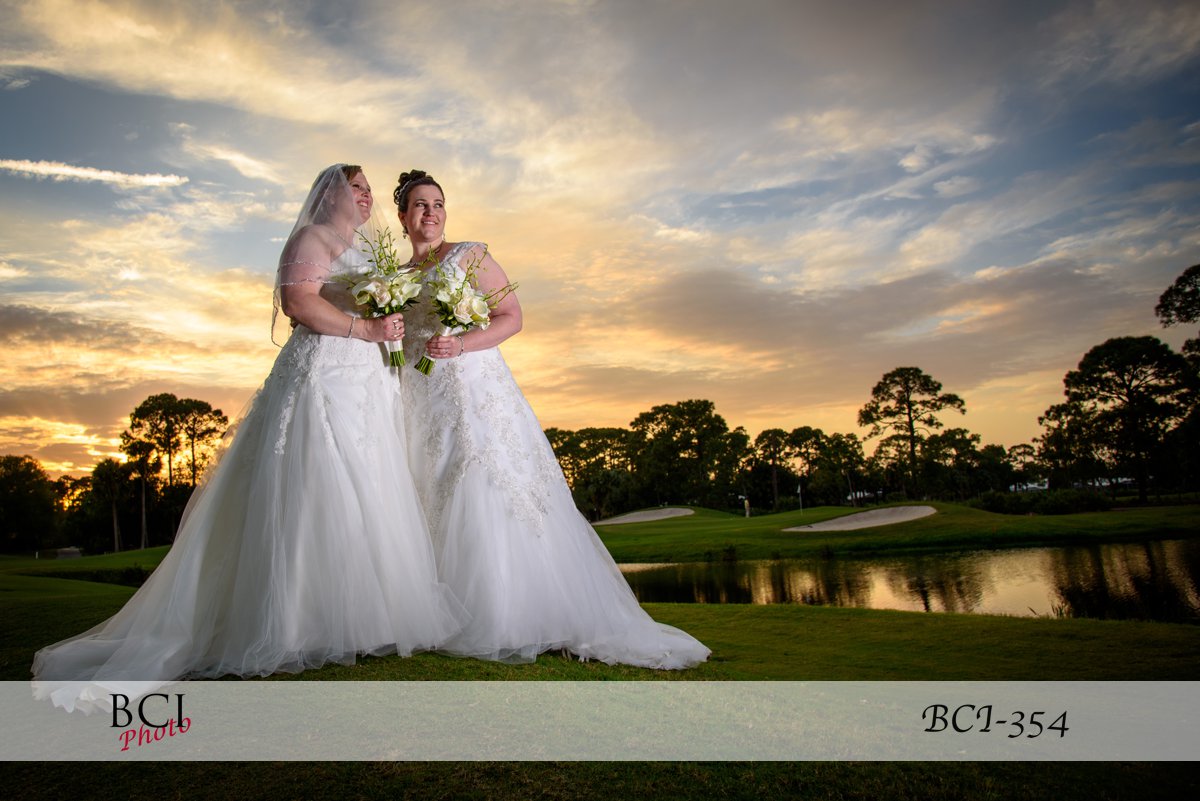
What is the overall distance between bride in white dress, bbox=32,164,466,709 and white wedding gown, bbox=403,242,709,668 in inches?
10.1

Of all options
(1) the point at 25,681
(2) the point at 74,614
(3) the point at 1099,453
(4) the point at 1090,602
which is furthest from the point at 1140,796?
(3) the point at 1099,453

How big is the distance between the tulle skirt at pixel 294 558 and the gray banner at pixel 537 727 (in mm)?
331

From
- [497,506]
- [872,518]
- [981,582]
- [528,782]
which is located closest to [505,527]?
[497,506]

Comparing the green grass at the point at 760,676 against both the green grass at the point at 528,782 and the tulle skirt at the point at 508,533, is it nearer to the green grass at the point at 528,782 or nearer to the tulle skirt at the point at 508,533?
the green grass at the point at 528,782

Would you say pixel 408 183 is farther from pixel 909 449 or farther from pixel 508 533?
pixel 909 449

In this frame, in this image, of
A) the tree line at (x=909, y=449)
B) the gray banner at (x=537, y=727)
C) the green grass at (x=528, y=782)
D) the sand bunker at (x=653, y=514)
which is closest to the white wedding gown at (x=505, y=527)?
the gray banner at (x=537, y=727)

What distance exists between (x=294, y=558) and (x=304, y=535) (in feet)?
0.55

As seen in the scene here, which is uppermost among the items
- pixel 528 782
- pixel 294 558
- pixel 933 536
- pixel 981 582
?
pixel 294 558

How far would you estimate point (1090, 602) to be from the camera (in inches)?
556

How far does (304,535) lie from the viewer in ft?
15.3

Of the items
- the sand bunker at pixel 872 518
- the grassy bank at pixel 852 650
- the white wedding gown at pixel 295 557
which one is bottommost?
the sand bunker at pixel 872 518

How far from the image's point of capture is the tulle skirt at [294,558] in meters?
4.35

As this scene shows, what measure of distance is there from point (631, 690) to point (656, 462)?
6006 cm

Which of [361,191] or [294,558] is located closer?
[294,558]
